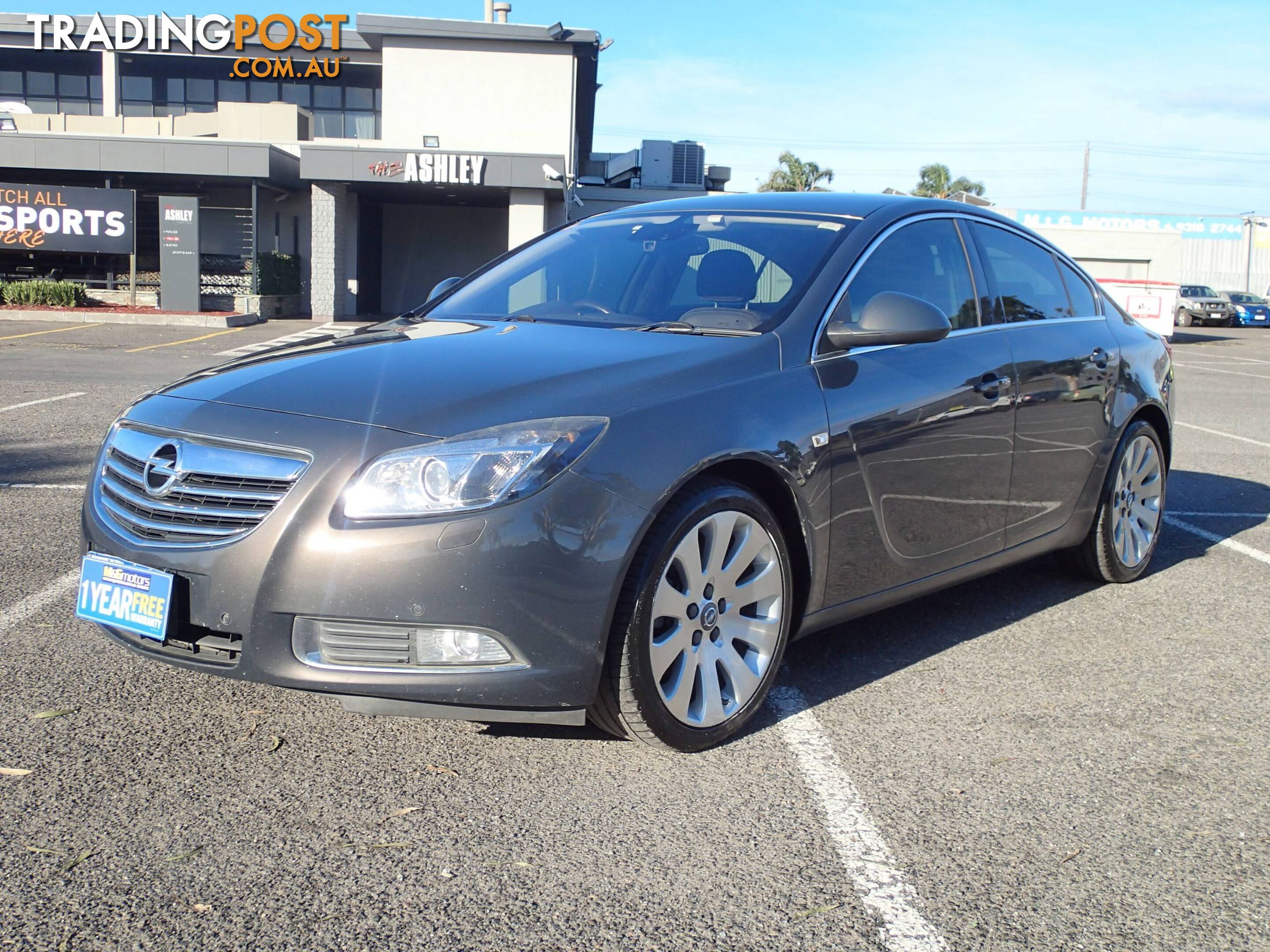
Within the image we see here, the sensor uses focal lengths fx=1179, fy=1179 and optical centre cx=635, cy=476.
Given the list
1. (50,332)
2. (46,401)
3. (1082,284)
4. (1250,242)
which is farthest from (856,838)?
(1250,242)

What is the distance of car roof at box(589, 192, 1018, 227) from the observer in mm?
4336

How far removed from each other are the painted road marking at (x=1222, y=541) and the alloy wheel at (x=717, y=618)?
367 cm

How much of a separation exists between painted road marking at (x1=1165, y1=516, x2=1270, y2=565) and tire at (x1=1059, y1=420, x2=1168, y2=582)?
2.59 feet

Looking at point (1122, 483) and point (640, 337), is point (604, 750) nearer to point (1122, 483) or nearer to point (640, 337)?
point (640, 337)

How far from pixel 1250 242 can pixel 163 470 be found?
229 feet

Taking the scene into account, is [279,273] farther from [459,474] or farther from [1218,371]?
[459,474]

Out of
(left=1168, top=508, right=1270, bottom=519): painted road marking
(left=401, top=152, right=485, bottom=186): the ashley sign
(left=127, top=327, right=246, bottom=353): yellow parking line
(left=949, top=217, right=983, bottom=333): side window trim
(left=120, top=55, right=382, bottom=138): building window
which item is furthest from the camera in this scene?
(left=120, top=55, right=382, bottom=138): building window

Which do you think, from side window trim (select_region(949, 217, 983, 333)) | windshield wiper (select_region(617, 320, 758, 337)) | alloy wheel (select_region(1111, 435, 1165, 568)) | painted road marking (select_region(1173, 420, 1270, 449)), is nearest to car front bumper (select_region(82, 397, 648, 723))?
windshield wiper (select_region(617, 320, 758, 337))

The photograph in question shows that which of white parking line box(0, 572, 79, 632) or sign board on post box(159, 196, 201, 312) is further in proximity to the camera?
sign board on post box(159, 196, 201, 312)

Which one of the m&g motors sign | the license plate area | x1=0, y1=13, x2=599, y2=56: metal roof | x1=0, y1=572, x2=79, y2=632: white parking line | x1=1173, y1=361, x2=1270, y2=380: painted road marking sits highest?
x1=0, y1=13, x2=599, y2=56: metal roof

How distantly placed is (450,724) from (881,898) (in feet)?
4.72

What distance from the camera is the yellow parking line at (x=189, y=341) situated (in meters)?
17.8

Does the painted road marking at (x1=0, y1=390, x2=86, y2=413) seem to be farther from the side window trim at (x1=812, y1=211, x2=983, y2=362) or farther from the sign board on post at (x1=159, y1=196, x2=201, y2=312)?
the sign board on post at (x1=159, y1=196, x2=201, y2=312)

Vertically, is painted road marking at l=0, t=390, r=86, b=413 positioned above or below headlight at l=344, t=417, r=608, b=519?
below
